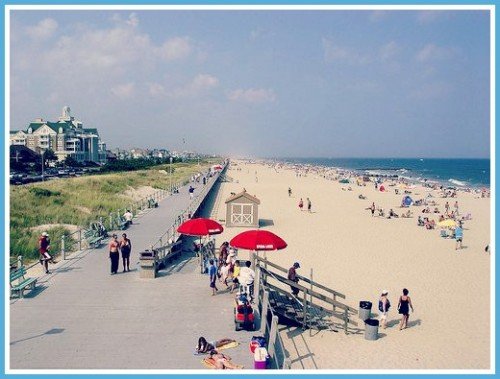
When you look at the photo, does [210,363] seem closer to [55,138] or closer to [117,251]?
[117,251]

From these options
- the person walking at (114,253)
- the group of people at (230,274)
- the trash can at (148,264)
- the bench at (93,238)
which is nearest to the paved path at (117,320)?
the trash can at (148,264)

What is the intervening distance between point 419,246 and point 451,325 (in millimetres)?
10222

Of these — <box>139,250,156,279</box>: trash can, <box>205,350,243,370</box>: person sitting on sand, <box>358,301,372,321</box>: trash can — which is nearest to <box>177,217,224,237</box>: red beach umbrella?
<box>139,250,156,279</box>: trash can

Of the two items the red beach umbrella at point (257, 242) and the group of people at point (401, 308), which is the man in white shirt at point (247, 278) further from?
the group of people at point (401, 308)

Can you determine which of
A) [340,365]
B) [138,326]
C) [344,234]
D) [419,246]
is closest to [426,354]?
[340,365]

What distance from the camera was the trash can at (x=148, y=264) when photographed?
38.4 feet

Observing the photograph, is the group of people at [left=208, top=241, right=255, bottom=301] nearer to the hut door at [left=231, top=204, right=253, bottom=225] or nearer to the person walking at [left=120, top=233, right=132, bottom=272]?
the person walking at [left=120, top=233, right=132, bottom=272]

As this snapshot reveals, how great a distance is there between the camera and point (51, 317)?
29.9 feet

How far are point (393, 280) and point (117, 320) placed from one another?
391 inches

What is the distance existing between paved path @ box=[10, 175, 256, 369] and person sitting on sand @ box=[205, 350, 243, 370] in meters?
0.23

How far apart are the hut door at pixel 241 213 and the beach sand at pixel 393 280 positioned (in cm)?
67

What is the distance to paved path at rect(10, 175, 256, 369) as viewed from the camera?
24.4 feet

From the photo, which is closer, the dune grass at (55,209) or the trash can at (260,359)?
the trash can at (260,359)

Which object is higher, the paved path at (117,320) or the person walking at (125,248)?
the person walking at (125,248)
